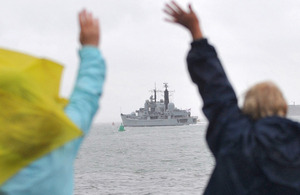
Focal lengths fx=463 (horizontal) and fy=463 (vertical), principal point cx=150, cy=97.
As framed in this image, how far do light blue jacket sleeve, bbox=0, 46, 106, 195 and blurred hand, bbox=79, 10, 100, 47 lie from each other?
4 cm

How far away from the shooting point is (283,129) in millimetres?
1547

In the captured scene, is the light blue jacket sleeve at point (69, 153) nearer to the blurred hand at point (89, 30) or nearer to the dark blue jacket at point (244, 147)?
the blurred hand at point (89, 30)

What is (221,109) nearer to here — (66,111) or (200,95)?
(200,95)

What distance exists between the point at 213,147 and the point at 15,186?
0.72 m

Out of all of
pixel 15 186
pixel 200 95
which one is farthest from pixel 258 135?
pixel 15 186

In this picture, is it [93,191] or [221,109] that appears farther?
[93,191]

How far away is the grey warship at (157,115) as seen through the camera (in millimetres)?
120875

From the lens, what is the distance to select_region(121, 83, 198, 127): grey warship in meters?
121

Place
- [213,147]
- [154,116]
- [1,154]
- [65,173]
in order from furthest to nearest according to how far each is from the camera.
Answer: [154,116] → [213,147] → [65,173] → [1,154]

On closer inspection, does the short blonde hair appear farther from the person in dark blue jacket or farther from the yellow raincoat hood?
the yellow raincoat hood

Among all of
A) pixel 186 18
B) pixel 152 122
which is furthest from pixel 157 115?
pixel 186 18

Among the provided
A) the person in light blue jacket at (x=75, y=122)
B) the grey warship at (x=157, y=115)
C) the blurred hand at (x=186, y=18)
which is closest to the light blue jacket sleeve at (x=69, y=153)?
the person in light blue jacket at (x=75, y=122)

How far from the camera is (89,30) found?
1702 millimetres

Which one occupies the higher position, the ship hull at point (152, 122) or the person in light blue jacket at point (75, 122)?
the ship hull at point (152, 122)
